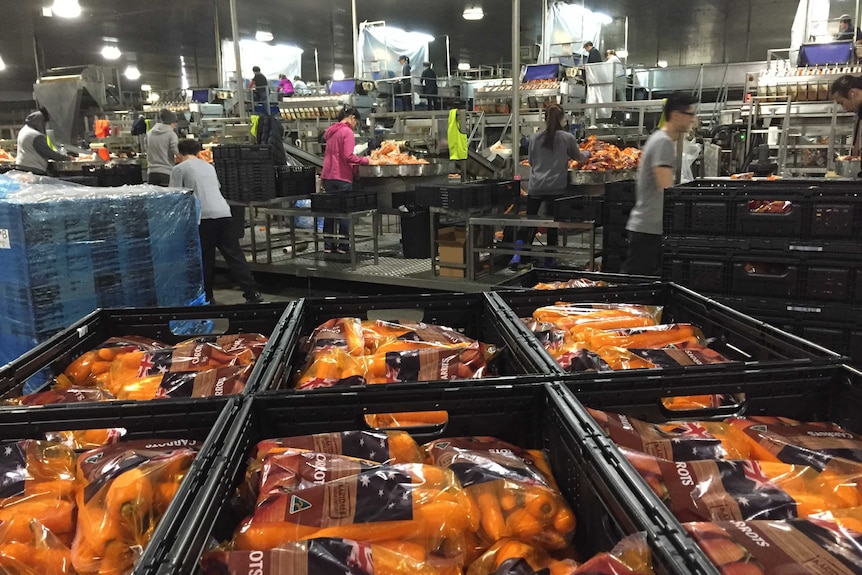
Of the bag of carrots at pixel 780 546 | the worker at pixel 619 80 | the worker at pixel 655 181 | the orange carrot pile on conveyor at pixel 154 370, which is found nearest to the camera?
the bag of carrots at pixel 780 546

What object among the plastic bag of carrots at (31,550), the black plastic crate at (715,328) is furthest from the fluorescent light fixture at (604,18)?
the plastic bag of carrots at (31,550)

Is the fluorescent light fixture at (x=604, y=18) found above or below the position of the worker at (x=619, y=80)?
above

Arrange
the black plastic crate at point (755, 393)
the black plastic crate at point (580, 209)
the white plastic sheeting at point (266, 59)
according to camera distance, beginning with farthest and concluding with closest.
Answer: the white plastic sheeting at point (266, 59) < the black plastic crate at point (580, 209) < the black plastic crate at point (755, 393)

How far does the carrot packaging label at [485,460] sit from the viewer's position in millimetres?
1278

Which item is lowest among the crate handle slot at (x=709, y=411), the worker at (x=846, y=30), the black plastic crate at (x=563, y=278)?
the crate handle slot at (x=709, y=411)

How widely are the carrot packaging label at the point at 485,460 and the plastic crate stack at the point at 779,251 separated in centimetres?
273

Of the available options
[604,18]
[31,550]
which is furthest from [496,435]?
[604,18]

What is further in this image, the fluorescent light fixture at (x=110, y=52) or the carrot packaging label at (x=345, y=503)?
the fluorescent light fixture at (x=110, y=52)

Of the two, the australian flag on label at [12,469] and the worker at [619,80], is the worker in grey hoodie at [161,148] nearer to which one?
the worker at [619,80]

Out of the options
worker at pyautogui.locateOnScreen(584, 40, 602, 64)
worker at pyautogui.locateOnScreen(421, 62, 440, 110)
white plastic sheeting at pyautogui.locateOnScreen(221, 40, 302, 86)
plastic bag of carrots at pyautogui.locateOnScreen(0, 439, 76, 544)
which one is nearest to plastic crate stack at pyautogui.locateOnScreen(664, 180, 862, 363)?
plastic bag of carrots at pyautogui.locateOnScreen(0, 439, 76, 544)

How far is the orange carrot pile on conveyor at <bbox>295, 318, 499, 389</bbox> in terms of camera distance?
1.84 m

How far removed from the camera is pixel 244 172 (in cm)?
722

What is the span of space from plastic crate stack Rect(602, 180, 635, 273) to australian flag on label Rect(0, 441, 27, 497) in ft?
15.8

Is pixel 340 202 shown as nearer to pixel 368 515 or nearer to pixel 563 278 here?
pixel 563 278
